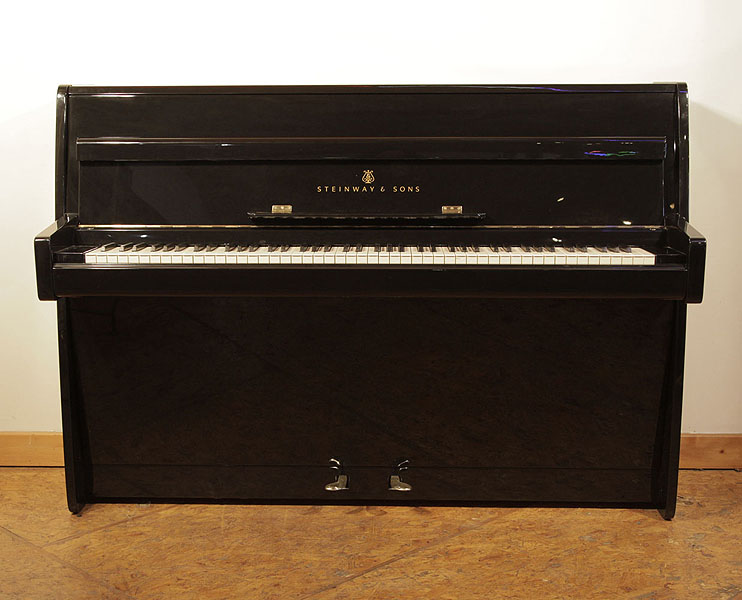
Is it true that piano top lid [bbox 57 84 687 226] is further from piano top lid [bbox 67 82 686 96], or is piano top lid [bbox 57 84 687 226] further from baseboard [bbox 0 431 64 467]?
baseboard [bbox 0 431 64 467]

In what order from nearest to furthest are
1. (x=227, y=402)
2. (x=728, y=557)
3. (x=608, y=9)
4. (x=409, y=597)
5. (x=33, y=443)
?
(x=409, y=597) → (x=728, y=557) → (x=227, y=402) → (x=608, y=9) → (x=33, y=443)

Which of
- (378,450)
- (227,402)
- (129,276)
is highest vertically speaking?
(129,276)

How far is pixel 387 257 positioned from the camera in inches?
76.2

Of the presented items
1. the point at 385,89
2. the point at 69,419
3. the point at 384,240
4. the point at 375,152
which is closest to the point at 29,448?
the point at 69,419

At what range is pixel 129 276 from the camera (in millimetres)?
1938

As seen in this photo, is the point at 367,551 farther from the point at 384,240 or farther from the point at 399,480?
the point at 384,240

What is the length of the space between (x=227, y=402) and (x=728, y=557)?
1.49 m

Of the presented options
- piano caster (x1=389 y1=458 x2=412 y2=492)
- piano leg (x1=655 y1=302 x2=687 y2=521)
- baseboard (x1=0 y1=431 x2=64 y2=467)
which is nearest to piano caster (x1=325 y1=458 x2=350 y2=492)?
piano caster (x1=389 y1=458 x2=412 y2=492)

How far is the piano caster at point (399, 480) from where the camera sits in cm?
221

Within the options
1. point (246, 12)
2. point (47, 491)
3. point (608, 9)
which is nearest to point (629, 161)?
point (608, 9)

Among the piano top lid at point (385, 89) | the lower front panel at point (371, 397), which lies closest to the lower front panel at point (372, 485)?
the lower front panel at point (371, 397)

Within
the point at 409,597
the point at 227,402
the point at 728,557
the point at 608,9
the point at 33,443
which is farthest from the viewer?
the point at 33,443

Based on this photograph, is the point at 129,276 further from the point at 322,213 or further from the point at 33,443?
the point at 33,443

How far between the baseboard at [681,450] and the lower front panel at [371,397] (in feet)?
1.37
